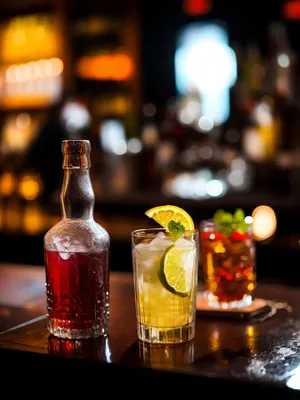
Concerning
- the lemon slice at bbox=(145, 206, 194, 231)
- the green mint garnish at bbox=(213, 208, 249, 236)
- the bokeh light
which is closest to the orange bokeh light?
the bokeh light

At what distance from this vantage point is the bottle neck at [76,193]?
1.19 meters

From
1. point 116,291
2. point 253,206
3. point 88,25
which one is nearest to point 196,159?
point 253,206

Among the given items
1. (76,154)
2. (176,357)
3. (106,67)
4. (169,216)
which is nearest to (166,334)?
(176,357)

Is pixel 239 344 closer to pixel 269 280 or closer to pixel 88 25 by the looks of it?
pixel 269 280

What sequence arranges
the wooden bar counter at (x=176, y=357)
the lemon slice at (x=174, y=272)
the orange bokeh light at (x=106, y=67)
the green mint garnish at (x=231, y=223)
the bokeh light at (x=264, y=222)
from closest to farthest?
the wooden bar counter at (x=176, y=357) → the lemon slice at (x=174, y=272) → the green mint garnish at (x=231, y=223) → the bokeh light at (x=264, y=222) → the orange bokeh light at (x=106, y=67)

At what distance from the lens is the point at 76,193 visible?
3.89ft

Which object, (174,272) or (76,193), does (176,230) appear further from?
(76,193)

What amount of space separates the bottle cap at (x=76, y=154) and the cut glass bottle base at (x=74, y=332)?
258mm

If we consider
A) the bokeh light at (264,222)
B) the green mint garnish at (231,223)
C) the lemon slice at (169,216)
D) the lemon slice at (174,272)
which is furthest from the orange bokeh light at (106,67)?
the lemon slice at (174,272)

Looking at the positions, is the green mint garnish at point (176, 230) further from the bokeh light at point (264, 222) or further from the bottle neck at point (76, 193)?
the bokeh light at point (264, 222)

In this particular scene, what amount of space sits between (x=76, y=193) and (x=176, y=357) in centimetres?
32

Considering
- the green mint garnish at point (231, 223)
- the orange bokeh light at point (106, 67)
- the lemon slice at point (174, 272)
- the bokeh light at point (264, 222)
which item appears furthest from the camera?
the orange bokeh light at point (106, 67)

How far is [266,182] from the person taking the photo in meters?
4.11

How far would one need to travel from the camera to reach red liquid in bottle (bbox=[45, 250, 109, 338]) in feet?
3.81
